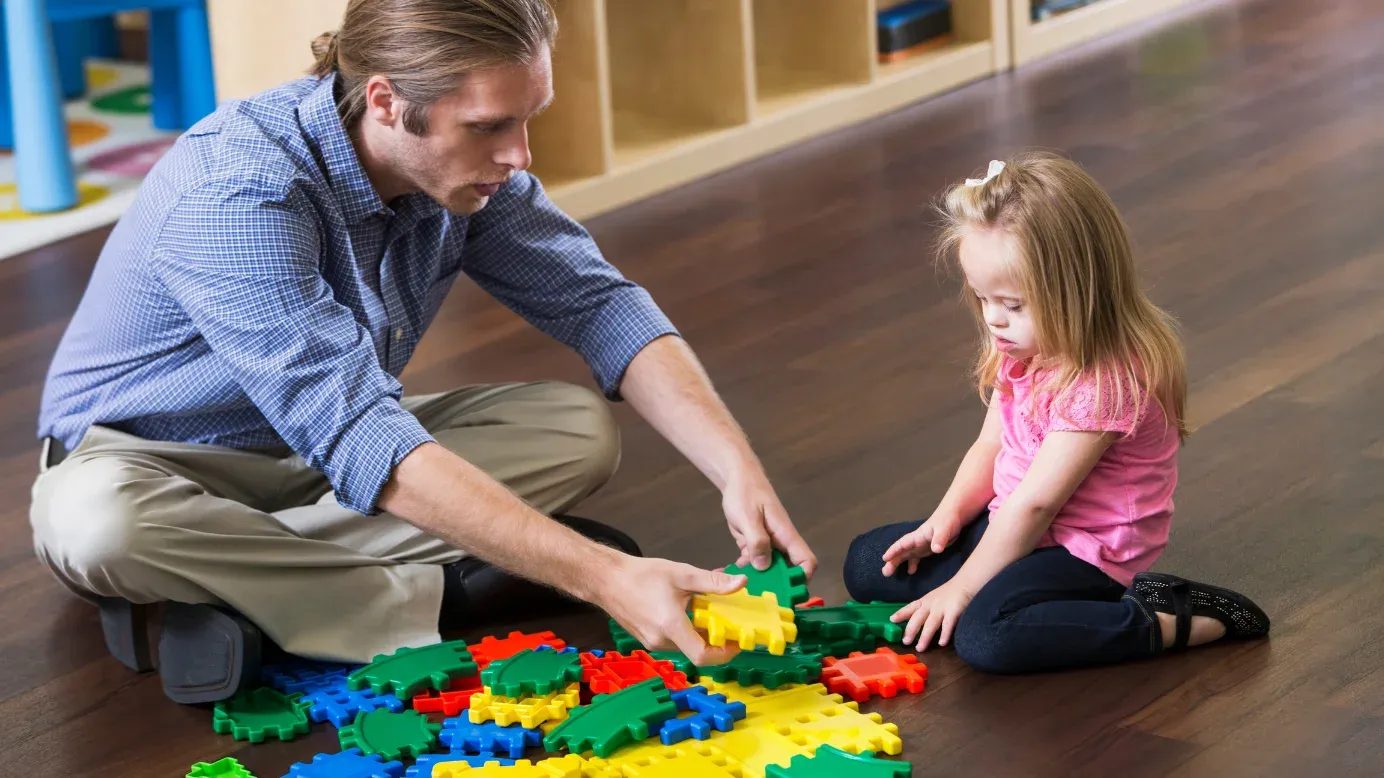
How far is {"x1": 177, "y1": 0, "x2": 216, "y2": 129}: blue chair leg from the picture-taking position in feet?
13.0

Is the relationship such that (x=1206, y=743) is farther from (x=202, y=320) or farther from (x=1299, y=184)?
(x=1299, y=184)

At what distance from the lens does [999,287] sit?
5.65ft

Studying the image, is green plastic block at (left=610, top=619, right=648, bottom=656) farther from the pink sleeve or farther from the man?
the pink sleeve

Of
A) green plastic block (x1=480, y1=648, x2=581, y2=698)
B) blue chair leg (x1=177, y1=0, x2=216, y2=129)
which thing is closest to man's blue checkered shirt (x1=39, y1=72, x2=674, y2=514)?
green plastic block (x1=480, y1=648, x2=581, y2=698)

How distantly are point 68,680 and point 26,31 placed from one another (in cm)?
202

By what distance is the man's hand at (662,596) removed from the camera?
156 centimetres

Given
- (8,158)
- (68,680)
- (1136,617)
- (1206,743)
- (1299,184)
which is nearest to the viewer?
(1206,743)

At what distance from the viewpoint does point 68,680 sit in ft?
6.09

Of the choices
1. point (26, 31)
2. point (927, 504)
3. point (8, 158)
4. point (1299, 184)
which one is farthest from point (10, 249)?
point (1299, 184)

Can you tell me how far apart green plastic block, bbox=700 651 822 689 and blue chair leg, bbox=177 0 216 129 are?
2.65 m

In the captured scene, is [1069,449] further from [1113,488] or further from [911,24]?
[911,24]

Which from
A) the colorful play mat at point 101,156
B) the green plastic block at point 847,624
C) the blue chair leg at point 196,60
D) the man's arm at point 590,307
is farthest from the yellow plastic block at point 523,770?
the blue chair leg at point 196,60

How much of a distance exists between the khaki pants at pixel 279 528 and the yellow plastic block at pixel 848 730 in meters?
0.45

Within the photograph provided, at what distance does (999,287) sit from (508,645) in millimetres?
629
